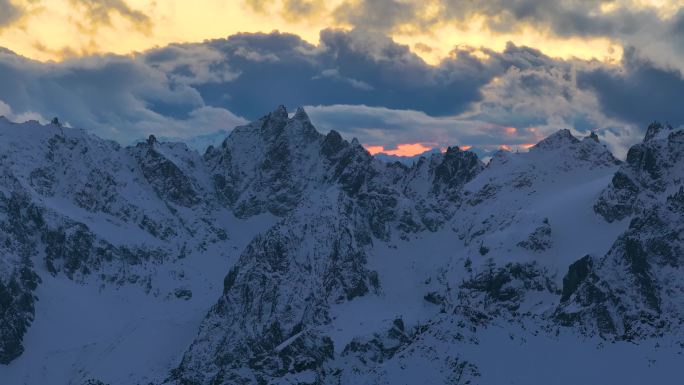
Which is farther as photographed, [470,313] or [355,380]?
[470,313]

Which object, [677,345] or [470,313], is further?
[470,313]

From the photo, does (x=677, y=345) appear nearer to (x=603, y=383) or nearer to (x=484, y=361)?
(x=603, y=383)

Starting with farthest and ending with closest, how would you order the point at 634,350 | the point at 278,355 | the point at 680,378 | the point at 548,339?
1. the point at 278,355
2. the point at 548,339
3. the point at 634,350
4. the point at 680,378

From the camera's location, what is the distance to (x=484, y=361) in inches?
5507

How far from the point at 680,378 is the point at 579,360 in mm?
15755

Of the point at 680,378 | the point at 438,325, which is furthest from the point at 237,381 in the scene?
the point at 680,378

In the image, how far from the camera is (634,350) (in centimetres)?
13462

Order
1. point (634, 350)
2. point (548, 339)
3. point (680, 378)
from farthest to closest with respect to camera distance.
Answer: point (548, 339), point (634, 350), point (680, 378)

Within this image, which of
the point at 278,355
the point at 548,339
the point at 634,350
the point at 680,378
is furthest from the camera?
the point at 278,355

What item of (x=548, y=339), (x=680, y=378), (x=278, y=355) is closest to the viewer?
(x=680, y=378)

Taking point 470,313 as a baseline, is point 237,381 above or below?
below

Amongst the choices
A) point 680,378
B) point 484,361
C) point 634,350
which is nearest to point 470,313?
point 484,361

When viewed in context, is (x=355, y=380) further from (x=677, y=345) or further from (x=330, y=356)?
(x=677, y=345)

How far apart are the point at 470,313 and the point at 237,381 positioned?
40116 millimetres
